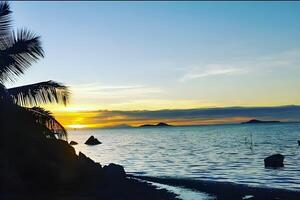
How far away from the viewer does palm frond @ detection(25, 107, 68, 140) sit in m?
23.4

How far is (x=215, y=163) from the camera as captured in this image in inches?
2157

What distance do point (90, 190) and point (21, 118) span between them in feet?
17.6

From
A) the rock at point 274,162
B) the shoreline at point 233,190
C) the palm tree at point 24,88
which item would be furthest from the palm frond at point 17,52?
the rock at point 274,162

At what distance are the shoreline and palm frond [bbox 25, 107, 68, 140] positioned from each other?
33.6 feet

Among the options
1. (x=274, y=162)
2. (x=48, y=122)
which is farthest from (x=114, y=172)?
Result: (x=274, y=162)

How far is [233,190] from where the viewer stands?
30672 millimetres

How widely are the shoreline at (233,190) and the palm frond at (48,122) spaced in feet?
33.6

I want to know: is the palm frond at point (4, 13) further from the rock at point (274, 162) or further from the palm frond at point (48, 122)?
the rock at point (274, 162)

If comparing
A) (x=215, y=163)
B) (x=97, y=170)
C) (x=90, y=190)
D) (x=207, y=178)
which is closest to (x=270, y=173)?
(x=207, y=178)

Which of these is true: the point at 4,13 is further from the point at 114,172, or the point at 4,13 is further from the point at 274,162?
the point at 274,162

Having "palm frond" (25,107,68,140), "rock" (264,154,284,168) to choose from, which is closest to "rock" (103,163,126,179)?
"palm frond" (25,107,68,140)

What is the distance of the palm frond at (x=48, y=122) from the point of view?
23.4 metres

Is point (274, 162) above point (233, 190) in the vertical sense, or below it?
above

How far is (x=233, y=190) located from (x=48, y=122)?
13.7 meters
